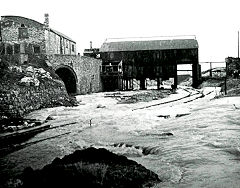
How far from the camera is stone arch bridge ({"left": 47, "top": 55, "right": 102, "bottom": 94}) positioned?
77.9ft

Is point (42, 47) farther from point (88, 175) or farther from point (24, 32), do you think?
point (88, 175)

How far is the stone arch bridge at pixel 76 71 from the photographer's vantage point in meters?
23.7

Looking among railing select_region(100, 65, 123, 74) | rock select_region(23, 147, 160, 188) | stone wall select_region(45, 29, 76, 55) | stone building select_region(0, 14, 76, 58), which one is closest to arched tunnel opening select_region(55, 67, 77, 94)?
stone building select_region(0, 14, 76, 58)

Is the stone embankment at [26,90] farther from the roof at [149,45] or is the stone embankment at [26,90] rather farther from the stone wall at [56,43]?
the roof at [149,45]

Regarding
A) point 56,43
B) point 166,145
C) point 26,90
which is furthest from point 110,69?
point 166,145

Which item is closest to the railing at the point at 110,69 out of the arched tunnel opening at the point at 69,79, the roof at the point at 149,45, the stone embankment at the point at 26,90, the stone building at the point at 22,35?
the roof at the point at 149,45

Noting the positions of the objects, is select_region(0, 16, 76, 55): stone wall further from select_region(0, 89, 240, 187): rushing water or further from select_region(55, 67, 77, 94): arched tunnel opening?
select_region(0, 89, 240, 187): rushing water

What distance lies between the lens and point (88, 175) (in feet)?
13.1

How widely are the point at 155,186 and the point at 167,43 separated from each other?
36.4m

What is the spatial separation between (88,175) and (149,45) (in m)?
36.1

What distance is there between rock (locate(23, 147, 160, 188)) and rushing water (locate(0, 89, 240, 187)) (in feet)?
1.57

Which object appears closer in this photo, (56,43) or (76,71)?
(76,71)

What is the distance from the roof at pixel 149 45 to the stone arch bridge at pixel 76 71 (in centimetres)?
875


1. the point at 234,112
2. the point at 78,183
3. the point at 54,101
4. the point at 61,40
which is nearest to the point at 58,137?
the point at 78,183
